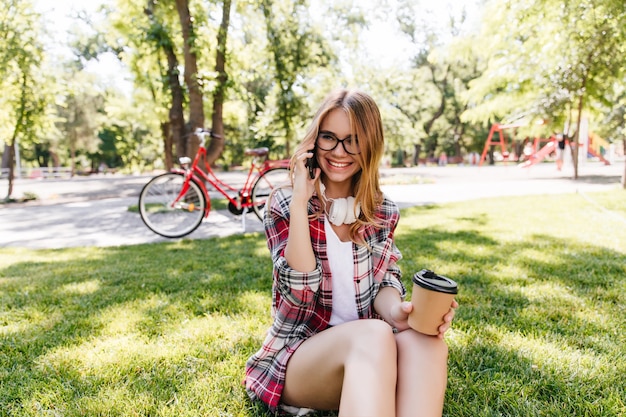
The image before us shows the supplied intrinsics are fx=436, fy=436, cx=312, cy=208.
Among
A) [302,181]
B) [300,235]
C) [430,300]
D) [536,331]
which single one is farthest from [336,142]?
[536,331]

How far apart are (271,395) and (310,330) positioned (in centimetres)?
29

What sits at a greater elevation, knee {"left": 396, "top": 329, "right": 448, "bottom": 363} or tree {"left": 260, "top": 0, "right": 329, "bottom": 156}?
tree {"left": 260, "top": 0, "right": 329, "bottom": 156}

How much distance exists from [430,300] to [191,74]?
7.52 metres

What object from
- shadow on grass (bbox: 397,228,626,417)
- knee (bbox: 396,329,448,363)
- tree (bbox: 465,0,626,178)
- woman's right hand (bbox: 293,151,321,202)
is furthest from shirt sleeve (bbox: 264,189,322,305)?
tree (bbox: 465,0,626,178)

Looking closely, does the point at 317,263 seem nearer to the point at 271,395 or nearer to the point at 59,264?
the point at 271,395

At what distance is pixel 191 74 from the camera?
25.9 ft

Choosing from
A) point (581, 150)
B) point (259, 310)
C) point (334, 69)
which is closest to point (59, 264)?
point (259, 310)

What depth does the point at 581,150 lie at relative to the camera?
2156 cm

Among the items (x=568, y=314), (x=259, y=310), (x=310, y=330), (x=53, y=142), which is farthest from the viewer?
(x=53, y=142)

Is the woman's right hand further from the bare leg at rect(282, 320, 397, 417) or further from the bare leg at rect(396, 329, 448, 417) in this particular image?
the bare leg at rect(396, 329, 448, 417)

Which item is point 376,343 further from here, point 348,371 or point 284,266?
point 284,266

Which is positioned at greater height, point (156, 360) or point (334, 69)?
point (334, 69)

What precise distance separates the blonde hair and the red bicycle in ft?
11.7

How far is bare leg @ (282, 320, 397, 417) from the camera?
1.34 meters
